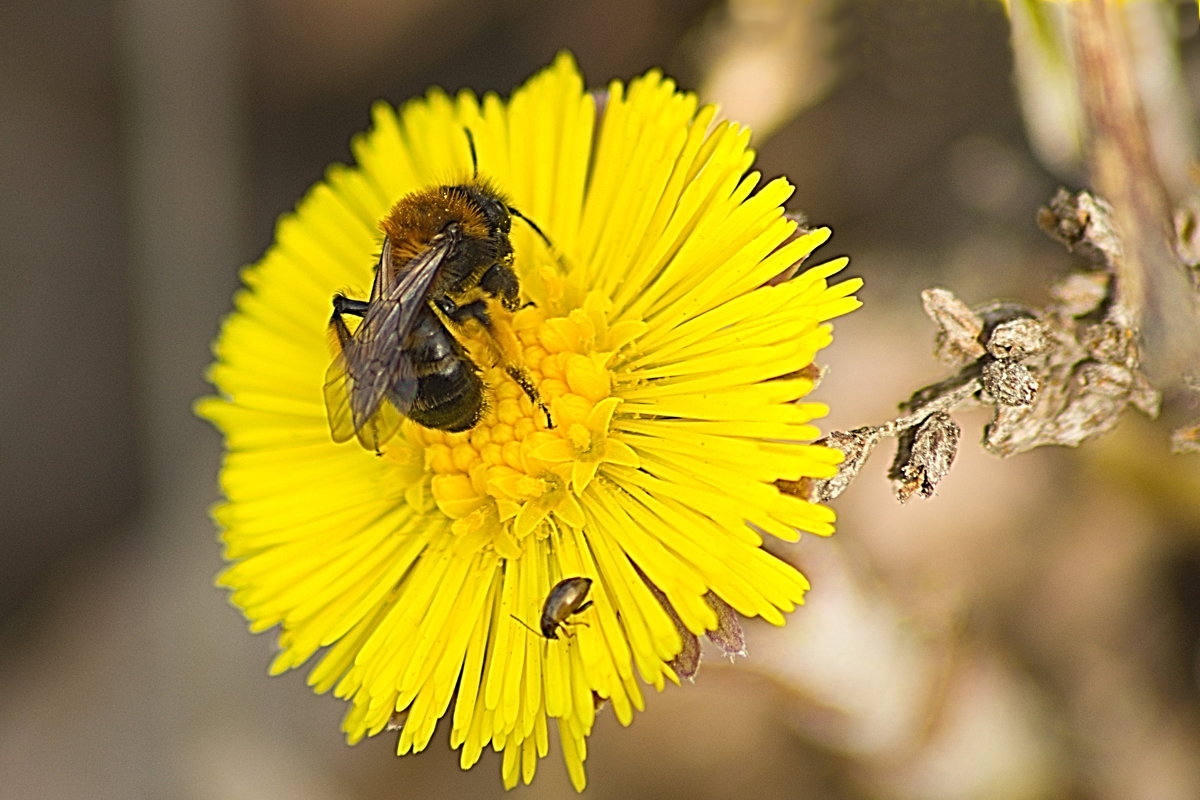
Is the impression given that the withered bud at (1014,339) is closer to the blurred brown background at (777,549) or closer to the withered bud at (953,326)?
the withered bud at (953,326)

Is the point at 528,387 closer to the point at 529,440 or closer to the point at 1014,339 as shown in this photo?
the point at 529,440

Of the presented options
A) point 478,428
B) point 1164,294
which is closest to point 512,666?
point 478,428

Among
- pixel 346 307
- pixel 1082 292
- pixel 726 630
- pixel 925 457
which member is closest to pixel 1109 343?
pixel 1082 292

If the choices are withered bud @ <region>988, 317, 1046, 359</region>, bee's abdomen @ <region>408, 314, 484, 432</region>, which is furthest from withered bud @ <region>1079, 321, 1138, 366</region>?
bee's abdomen @ <region>408, 314, 484, 432</region>

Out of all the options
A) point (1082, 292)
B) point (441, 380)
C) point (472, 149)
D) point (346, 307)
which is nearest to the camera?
point (441, 380)

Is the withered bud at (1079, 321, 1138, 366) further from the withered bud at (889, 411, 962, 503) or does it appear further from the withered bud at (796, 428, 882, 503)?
the withered bud at (796, 428, 882, 503)

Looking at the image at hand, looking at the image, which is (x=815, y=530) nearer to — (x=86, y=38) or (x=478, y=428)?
→ (x=478, y=428)

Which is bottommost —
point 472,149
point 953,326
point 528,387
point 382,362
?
point 953,326

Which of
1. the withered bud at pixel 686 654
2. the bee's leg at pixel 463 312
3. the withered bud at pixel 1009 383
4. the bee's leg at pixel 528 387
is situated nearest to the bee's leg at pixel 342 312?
the bee's leg at pixel 463 312
